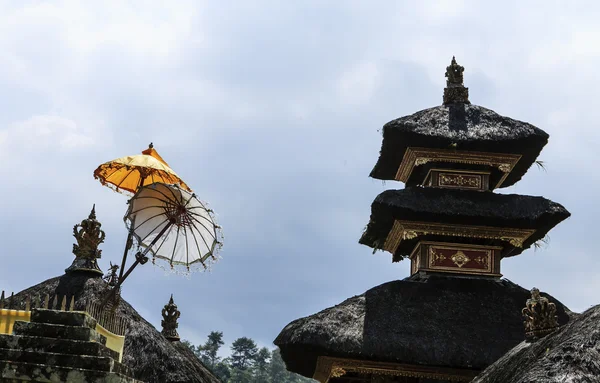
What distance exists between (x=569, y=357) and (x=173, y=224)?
7833 mm

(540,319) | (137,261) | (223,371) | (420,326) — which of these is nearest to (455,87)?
(420,326)

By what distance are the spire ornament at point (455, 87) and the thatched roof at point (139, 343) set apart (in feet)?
33.6

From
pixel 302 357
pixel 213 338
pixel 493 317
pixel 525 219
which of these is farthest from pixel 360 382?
pixel 213 338

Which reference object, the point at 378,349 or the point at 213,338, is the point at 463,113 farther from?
the point at 213,338

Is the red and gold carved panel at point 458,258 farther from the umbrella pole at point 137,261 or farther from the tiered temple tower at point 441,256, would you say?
the umbrella pole at point 137,261

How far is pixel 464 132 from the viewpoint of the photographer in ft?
65.6

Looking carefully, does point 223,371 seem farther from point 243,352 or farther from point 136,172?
point 136,172

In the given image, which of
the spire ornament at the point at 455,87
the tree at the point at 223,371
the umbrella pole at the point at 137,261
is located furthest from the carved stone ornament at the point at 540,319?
the tree at the point at 223,371

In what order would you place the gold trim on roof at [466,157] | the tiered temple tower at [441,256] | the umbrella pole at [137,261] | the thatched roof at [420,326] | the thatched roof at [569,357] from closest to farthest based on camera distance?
the thatched roof at [569,357] < the umbrella pole at [137,261] < the thatched roof at [420,326] < the tiered temple tower at [441,256] < the gold trim on roof at [466,157]

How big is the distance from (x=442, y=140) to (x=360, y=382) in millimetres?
6639

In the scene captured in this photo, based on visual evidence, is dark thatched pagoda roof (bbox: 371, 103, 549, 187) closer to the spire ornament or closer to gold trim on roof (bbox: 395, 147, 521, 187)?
gold trim on roof (bbox: 395, 147, 521, 187)

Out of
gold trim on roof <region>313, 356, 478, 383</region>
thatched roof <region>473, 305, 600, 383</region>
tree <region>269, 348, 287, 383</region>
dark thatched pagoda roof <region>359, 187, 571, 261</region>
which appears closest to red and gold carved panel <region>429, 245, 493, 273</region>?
dark thatched pagoda roof <region>359, 187, 571, 261</region>

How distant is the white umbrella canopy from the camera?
14.1m

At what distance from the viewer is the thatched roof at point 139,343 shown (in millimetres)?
15688
